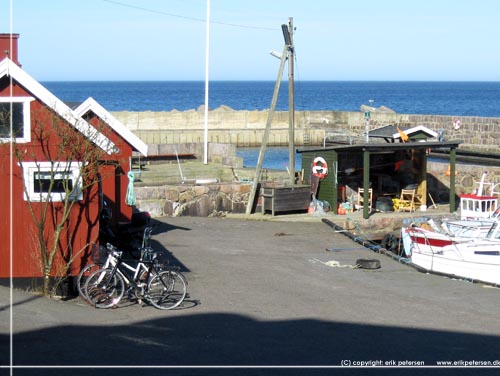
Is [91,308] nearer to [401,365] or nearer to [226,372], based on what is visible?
[226,372]

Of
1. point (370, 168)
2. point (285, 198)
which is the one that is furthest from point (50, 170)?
point (370, 168)

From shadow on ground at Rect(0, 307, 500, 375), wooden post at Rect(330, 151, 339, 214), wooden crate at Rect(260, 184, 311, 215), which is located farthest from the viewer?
wooden post at Rect(330, 151, 339, 214)

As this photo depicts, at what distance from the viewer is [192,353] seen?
1162cm

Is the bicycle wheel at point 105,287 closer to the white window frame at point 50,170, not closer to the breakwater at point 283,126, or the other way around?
the white window frame at point 50,170

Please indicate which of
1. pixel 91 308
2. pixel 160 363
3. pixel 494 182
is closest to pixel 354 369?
pixel 160 363

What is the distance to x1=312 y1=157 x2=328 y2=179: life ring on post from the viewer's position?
2888 cm

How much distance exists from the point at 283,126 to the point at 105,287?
6032 centimetres

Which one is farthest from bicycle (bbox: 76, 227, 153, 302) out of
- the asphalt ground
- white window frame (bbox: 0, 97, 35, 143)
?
white window frame (bbox: 0, 97, 35, 143)

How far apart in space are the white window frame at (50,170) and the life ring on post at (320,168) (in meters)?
13.8

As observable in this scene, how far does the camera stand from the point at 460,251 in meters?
22.1

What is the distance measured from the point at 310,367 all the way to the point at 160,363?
6.34ft

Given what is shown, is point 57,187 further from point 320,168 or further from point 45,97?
point 320,168

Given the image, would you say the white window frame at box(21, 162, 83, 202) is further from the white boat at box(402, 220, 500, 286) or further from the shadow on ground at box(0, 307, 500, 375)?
the white boat at box(402, 220, 500, 286)

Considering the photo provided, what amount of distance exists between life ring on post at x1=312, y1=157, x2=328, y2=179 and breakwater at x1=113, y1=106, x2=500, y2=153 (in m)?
19.2
